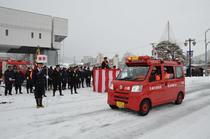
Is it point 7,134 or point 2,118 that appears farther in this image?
point 2,118

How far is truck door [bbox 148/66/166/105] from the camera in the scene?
24.4 ft

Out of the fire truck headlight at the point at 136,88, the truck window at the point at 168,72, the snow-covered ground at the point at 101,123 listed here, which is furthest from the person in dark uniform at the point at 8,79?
the truck window at the point at 168,72

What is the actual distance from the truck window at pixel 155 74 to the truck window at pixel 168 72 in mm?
425

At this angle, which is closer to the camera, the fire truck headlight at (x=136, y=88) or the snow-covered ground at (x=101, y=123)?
the snow-covered ground at (x=101, y=123)

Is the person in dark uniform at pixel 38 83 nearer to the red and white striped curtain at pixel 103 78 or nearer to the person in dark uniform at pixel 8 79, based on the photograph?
the person in dark uniform at pixel 8 79

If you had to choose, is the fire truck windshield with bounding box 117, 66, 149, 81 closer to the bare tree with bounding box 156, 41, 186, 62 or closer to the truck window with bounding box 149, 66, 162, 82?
the truck window with bounding box 149, 66, 162, 82

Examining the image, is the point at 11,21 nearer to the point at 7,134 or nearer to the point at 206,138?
the point at 7,134

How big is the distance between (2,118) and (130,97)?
4.88m

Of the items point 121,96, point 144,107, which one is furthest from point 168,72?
point 121,96

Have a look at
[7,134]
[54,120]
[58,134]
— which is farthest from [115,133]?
[7,134]

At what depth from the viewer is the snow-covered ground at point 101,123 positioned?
5.29m

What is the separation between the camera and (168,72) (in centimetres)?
847

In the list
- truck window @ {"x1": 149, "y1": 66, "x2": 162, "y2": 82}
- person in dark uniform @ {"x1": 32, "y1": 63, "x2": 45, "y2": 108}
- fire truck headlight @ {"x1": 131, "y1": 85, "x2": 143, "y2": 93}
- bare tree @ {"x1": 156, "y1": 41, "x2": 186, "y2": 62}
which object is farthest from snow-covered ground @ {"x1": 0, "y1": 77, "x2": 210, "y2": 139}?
bare tree @ {"x1": 156, "y1": 41, "x2": 186, "y2": 62}

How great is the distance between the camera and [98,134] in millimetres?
5301
